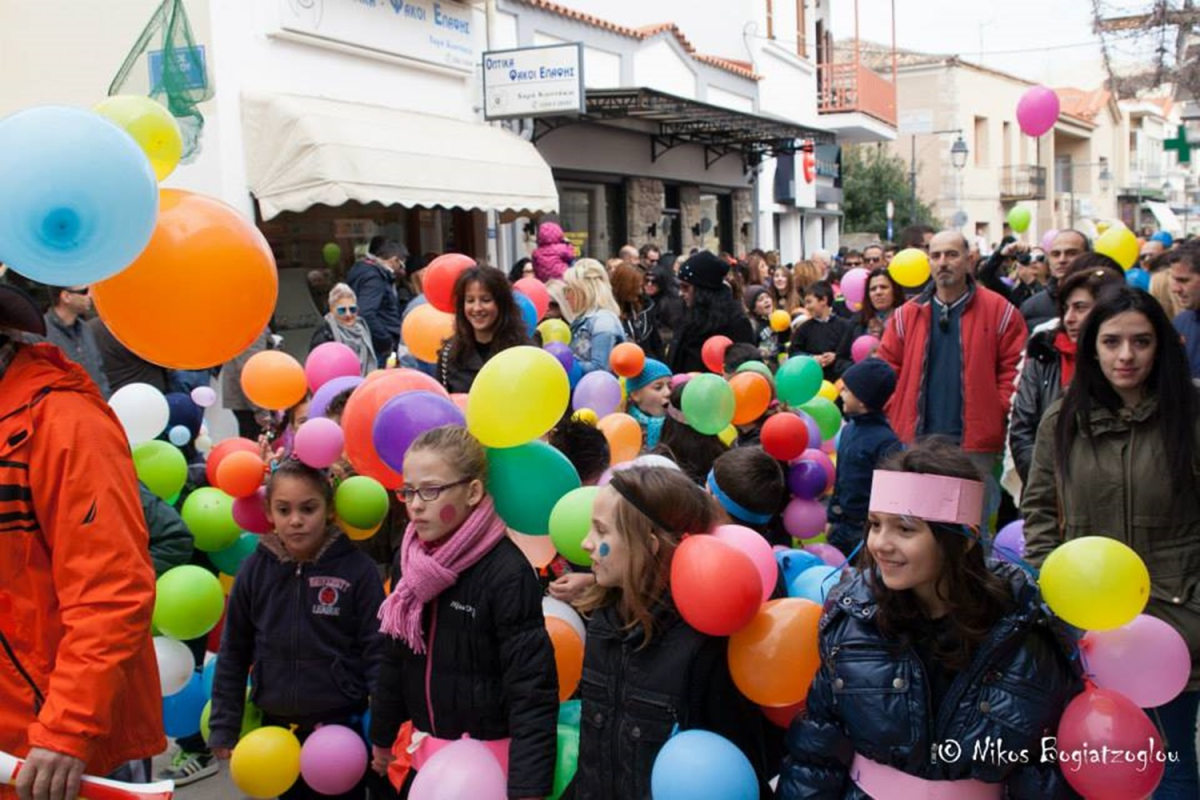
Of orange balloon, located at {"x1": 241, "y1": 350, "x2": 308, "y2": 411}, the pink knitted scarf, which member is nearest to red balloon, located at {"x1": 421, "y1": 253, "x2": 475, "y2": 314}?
orange balloon, located at {"x1": 241, "y1": 350, "x2": 308, "y2": 411}

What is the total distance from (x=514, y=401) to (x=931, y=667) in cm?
131

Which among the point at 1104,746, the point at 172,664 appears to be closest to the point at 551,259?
the point at 172,664

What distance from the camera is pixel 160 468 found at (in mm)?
4109

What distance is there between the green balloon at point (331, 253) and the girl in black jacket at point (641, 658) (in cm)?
931

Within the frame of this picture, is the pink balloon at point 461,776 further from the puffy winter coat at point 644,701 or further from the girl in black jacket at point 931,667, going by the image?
the girl in black jacket at point 931,667

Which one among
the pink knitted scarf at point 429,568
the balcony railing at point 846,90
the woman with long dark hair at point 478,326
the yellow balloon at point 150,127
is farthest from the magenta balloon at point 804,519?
the balcony railing at point 846,90

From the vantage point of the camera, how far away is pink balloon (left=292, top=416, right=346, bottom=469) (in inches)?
137

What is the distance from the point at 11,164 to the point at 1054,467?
9.05ft

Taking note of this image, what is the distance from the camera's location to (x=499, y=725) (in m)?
2.81

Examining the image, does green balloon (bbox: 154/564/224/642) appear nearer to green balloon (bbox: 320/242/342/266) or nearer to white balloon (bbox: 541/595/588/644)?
white balloon (bbox: 541/595/588/644)

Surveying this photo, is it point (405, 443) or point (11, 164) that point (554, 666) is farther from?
point (11, 164)

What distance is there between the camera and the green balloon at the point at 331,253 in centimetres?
1141

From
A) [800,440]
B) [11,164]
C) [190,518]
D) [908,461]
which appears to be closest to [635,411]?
[800,440]

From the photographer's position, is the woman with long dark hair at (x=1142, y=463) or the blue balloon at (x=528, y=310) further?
the blue balloon at (x=528, y=310)
